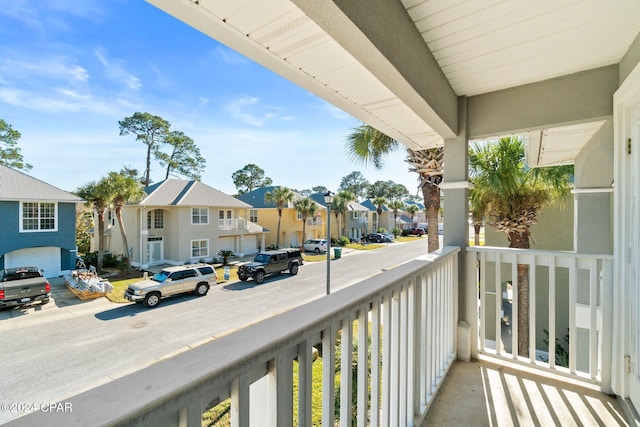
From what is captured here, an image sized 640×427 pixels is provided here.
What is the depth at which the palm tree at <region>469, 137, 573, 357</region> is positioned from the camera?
5.30m

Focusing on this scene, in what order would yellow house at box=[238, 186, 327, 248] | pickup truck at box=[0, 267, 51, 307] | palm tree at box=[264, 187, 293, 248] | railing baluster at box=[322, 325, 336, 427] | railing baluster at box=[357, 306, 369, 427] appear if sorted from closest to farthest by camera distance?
railing baluster at box=[322, 325, 336, 427] → railing baluster at box=[357, 306, 369, 427] → pickup truck at box=[0, 267, 51, 307] → palm tree at box=[264, 187, 293, 248] → yellow house at box=[238, 186, 327, 248]

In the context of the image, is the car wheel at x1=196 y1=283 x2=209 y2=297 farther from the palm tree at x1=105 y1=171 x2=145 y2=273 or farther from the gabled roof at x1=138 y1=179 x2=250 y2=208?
the gabled roof at x1=138 y1=179 x2=250 y2=208

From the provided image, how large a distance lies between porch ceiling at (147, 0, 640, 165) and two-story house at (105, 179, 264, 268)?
1572 cm

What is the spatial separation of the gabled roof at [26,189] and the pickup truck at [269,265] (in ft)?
25.9

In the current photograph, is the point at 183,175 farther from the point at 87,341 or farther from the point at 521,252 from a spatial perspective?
the point at 521,252

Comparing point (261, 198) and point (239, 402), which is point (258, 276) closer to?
point (239, 402)

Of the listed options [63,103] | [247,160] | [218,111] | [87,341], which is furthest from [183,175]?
[87,341]

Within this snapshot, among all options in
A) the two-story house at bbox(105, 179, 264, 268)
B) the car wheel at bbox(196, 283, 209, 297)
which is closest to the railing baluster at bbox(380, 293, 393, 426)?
the car wheel at bbox(196, 283, 209, 297)

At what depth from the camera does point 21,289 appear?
330 inches

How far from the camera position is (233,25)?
1370mm

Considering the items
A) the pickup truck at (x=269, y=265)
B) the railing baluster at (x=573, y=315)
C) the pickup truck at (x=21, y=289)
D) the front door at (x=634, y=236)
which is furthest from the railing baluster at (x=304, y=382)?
the pickup truck at (x=269, y=265)

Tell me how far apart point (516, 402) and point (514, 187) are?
15.1ft

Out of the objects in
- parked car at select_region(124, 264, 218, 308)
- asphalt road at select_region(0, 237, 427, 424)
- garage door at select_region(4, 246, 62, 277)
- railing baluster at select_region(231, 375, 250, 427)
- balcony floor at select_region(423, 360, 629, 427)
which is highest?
railing baluster at select_region(231, 375, 250, 427)

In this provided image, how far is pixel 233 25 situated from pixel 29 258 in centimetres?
1553
